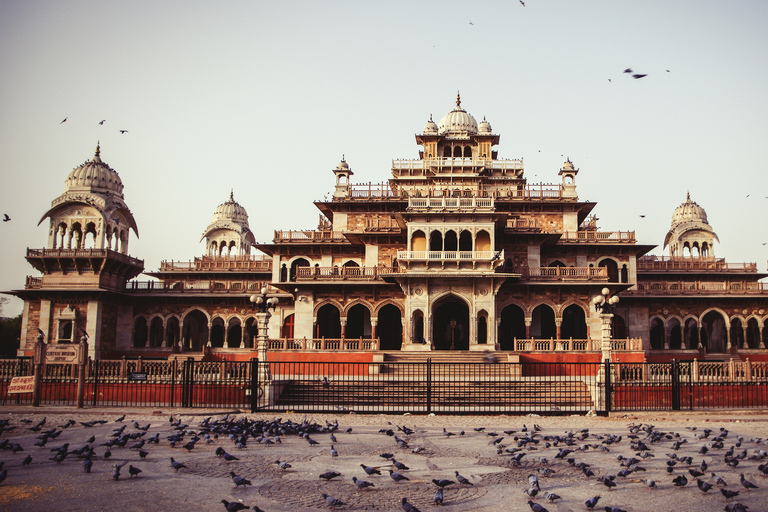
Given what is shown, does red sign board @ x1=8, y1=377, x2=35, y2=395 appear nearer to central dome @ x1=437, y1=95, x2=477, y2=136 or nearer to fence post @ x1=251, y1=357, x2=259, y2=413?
fence post @ x1=251, y1=357, x2=259, y2=413

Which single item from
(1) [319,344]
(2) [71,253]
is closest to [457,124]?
(1) [319,344]

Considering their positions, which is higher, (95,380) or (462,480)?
(95,380)

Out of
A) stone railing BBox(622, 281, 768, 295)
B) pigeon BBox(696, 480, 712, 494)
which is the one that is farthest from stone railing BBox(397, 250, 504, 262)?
pigeon BBox(696, 480, 712, 494)

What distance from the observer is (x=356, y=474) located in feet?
29.6

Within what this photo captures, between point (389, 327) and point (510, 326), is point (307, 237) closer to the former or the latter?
point (389, 327)

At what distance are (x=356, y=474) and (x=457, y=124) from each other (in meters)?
33.9

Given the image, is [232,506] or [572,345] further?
[572,345]

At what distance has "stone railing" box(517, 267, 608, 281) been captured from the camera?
3195 cm

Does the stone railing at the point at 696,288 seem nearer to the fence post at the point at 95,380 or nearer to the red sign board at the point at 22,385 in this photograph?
the fence post at the point at 95,380

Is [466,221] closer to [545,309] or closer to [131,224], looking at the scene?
[545,309]

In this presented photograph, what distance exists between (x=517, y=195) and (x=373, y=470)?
3020 cm

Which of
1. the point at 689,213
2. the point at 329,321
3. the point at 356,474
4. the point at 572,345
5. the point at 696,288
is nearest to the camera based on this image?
the point at 356,474

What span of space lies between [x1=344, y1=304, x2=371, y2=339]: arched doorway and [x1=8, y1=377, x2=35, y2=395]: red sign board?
19604mm

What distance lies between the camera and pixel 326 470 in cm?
929
